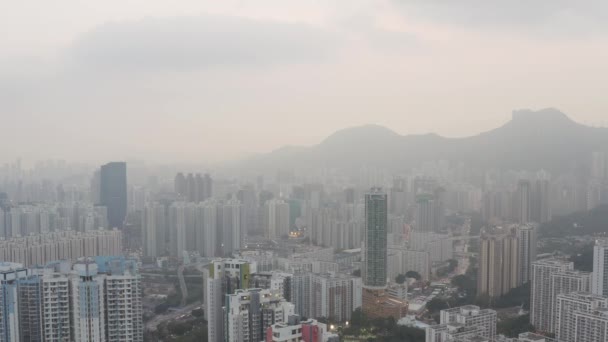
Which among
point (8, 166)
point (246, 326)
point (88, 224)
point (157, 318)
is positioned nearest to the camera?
point (246, 326)

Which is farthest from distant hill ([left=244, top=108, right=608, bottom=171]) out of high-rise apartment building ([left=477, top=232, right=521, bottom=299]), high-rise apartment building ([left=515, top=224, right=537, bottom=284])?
high-rise apartment building ([left=477, top=232, right=521, bottom=299])

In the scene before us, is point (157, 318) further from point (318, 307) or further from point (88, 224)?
point (88, 224)

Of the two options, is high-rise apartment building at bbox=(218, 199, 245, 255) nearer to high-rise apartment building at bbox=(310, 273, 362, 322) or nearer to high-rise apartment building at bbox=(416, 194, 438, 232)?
high-rise apartment building at bbox=(416, 194, 438, 232)

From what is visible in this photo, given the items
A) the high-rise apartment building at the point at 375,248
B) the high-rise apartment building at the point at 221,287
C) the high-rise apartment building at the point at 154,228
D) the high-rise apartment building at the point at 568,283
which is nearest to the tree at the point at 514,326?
the high-rise apartment building at the point at 568,283

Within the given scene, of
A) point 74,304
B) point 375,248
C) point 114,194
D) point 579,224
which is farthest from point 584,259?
point 114,194

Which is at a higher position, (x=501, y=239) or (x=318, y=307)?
(x=501, y=239)

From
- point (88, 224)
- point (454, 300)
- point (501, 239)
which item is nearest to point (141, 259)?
point (88, 224)
